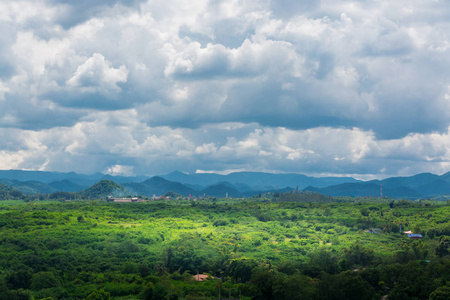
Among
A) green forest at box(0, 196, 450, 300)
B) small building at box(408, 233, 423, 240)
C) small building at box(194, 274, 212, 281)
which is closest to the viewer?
green forest at box(0, 196, 450, 300)

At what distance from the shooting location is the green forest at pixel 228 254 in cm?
5734

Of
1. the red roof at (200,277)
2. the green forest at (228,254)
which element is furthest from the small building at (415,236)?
the red roof at (200,277)

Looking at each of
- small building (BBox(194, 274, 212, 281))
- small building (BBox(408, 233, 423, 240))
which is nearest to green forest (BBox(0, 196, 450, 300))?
small building (BBox(194, 274, 212, 281))

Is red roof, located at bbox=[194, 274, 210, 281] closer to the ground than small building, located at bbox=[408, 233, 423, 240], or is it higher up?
closer to the ground

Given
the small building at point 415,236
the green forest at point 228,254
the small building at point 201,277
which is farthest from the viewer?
the small building at point 415,236

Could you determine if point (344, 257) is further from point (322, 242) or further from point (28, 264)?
point (28, 264)

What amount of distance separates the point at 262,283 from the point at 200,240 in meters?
37.9

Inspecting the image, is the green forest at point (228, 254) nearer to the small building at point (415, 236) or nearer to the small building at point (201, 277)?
the small building at point (201, 277)

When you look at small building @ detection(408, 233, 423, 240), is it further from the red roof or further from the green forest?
the red roof

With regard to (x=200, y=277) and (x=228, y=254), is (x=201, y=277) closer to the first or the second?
(x=200, y=277)

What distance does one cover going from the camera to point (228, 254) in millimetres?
83188

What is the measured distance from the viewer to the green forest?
188ft

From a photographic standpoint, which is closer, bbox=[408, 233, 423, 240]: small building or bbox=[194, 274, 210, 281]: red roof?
bbox=[194, 274, 210, 281]: red roof

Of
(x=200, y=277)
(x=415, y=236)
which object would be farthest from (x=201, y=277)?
(x=415, y=236)
